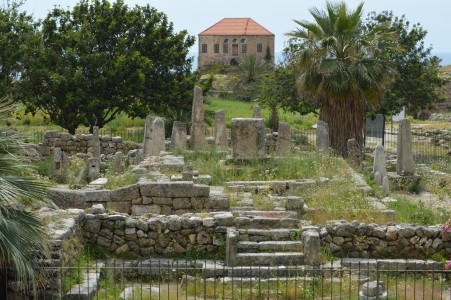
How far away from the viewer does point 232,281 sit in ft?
36.8

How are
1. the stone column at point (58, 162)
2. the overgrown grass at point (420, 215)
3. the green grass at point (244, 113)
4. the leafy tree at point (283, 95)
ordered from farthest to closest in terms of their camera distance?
the green grass at point (244, 113)
the leafy tree at point (283, 95)
the stone column at point (58, 162)
the overgrown grass at point (420, 215)

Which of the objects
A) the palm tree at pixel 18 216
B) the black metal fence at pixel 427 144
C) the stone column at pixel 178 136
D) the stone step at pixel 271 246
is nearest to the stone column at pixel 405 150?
the black metal fence at pixel 427 144

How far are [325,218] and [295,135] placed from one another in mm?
19711

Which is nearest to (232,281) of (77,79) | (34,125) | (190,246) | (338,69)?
(190,246)

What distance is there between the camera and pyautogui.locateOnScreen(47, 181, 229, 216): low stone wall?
49.0 ft

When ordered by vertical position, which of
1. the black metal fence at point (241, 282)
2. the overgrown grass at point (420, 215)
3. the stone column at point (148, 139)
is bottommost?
the black metal fence at point (241, 282)

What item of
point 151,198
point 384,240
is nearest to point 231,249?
point 384,240

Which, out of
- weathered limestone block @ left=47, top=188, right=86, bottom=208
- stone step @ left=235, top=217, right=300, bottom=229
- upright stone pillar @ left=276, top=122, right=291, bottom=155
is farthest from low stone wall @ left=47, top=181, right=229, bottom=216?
upright stone pillar @ left=276, top=122, right=291, bottom=155

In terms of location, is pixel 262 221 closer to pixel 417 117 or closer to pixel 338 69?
pixel 338 69

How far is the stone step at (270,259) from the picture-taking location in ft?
41.7

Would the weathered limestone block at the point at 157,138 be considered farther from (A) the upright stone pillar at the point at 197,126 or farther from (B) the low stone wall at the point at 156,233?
(B) the low stone wall at the point at 156,233

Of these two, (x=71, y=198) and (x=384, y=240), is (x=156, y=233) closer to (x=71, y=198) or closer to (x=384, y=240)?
(x=71, y=198)

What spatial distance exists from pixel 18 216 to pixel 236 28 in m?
83.9

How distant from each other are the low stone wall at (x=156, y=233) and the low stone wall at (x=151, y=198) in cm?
153
